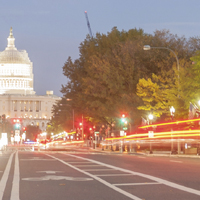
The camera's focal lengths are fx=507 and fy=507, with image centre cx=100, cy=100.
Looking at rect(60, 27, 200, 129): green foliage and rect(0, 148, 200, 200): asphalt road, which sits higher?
rect(60, 27, 200, 129): green foliage

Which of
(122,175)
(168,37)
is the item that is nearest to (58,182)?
(122,175)

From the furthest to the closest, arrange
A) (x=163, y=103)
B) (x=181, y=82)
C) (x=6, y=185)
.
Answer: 1. (x=163, y=103)
2. (x=181, y=82)
3. (x=6, y=185)

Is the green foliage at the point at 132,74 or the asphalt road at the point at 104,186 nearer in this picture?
the asphalt road at the point at 104,186

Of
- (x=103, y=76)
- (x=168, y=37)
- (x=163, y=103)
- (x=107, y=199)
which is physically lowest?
(x=107, y=199)

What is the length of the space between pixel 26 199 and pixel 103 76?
171 ft

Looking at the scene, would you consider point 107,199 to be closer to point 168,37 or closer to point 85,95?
point 168,37

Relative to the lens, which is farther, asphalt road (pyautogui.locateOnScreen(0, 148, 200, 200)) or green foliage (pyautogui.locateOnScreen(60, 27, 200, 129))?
green foliage (pyautogui.locateOnScreen(60, 27, 200, 129))

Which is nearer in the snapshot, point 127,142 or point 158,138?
point 158,138

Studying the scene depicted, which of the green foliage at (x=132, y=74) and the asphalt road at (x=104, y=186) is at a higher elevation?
the green foliage at (x=132, y=74)

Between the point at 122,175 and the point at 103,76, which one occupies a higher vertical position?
the point at 103,76

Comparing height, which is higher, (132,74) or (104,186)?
(132,74)

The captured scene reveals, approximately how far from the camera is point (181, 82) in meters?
49.0

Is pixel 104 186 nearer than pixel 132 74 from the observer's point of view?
Yes

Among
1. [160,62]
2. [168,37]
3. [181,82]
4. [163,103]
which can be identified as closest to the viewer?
[181,82]
